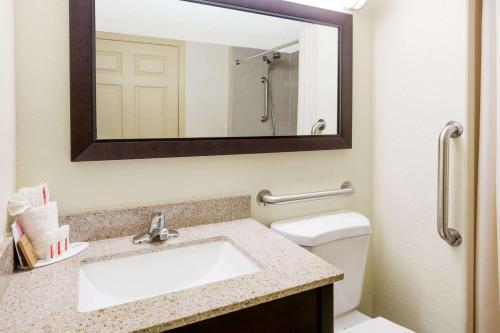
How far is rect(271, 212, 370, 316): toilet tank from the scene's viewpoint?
1165 millimetres

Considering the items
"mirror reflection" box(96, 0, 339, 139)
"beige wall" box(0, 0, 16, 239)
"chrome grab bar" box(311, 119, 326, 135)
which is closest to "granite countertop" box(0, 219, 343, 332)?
"beige wall" box(0, 0, 16, 239)

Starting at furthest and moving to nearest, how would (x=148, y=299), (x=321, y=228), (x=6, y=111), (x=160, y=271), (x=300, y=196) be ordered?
(x=300, y=196) → (x=321, y=228) → (x=160, y=271) → (x=6, y=111) → (x=148, y=299)

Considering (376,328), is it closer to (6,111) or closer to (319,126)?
(319,126)

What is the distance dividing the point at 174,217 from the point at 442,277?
101 centimetres

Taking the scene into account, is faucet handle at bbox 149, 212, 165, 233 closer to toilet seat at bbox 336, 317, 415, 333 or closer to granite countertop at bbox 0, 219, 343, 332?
granite countertop at bbox 0, 219, 343, 332

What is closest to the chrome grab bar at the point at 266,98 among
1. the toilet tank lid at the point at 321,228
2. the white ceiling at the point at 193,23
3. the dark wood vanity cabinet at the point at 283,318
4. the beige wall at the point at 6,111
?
the white ceiling at the point at 193,23

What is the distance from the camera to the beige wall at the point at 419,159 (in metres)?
1.13

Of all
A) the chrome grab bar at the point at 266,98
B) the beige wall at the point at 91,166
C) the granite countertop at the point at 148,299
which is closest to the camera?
the granite countertop at the point at 148,299

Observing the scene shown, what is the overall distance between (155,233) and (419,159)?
1.02 meters

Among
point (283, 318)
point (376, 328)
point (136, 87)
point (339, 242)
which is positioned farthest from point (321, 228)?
point (136, 87)

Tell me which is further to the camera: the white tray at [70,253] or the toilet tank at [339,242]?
the toilet tank at [339,242]

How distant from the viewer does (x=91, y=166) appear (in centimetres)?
100

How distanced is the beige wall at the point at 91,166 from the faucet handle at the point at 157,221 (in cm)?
10

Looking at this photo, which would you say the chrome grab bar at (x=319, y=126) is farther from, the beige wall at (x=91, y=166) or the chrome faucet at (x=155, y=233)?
the chrome faucet at (x=155, y=233)
